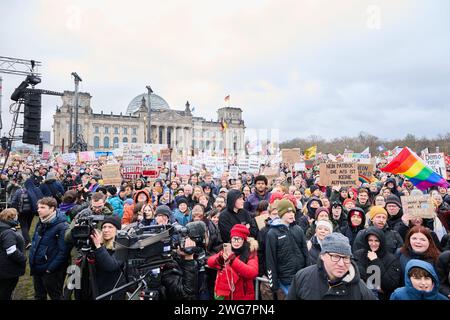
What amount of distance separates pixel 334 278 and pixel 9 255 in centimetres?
408

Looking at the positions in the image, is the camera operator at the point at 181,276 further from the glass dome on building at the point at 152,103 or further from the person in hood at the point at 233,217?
the glass dome on building at the point at 152,103

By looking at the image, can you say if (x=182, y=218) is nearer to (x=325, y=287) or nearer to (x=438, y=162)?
(x=325, y=287)

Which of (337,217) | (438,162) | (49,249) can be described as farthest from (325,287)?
(438,162)

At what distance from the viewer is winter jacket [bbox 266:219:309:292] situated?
395 centimetres

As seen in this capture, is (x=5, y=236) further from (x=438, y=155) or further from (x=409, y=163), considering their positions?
(x=438, y=155)

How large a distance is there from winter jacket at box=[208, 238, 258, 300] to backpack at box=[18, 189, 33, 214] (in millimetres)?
6395

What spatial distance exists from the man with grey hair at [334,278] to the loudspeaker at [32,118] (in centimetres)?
1019

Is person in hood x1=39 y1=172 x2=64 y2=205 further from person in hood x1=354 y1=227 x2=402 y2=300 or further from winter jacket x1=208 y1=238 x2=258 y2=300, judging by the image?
person in hood x1=354 y1=227 x2=402 y2=300

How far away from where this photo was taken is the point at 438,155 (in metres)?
9.16

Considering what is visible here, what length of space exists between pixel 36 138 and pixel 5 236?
6.95m

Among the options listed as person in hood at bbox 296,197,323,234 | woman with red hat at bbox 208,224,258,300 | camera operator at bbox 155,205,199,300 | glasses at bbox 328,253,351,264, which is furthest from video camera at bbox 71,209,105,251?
person in hood at bbox 296,197,323,234

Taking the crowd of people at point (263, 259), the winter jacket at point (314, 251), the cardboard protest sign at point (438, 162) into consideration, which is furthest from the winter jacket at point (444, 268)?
the cardboard protest sign at point (438, 162)

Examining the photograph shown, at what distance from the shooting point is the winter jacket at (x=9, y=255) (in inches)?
166
